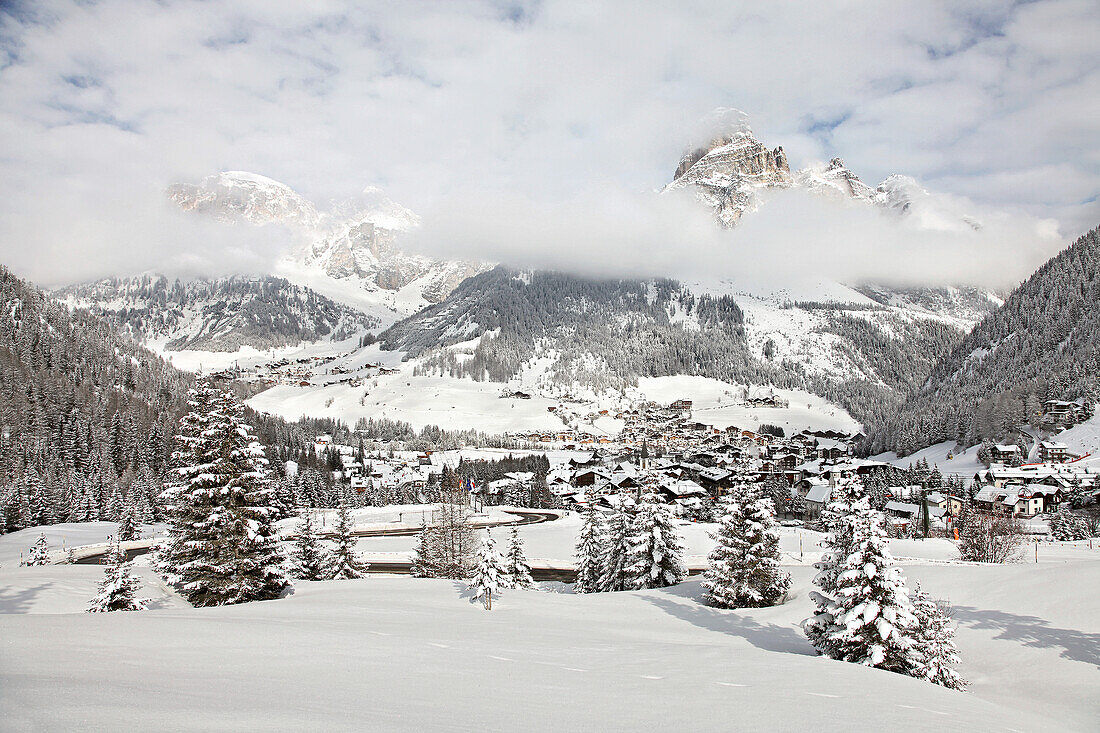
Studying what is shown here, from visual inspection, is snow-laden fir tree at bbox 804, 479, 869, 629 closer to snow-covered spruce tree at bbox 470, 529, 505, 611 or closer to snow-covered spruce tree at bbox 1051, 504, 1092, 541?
snow-covered spruce tree at bbox 470, 529, 505, 611

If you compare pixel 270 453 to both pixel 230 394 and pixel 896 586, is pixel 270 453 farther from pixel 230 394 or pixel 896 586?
pixel 896 586

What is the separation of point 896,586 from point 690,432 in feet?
537

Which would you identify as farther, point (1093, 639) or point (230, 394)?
point (230, 394)

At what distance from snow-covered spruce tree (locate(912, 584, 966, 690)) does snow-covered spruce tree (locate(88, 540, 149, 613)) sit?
79.1ft

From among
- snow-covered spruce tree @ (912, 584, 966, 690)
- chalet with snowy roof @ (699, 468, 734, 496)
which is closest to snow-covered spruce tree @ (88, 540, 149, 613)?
snow-covered spruce tree @ (912, 584, 966, 690)

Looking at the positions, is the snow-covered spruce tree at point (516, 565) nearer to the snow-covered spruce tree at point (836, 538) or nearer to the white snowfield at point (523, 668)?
the white snowfield at point (523, 668)

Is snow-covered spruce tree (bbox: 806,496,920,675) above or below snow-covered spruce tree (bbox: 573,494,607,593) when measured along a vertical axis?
above

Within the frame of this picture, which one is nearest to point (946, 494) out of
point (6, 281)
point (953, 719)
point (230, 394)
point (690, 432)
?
point (953, 719)

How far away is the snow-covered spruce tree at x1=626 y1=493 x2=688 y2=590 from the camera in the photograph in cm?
3097

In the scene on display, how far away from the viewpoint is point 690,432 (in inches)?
6850

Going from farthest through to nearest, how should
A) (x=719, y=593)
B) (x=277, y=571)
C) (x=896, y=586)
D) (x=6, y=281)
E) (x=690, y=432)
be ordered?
1. (x=690, y=432)
2. (x=6, y=281)
3. (x=719, y=593)
4. (x=277, y=571)
5. (x=896, y=586)

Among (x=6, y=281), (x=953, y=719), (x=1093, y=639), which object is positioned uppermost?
(x=6, y=281)

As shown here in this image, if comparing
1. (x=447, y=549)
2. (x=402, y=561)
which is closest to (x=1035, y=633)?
(x=447, y=549)

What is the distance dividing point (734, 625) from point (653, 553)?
963 centimetres
